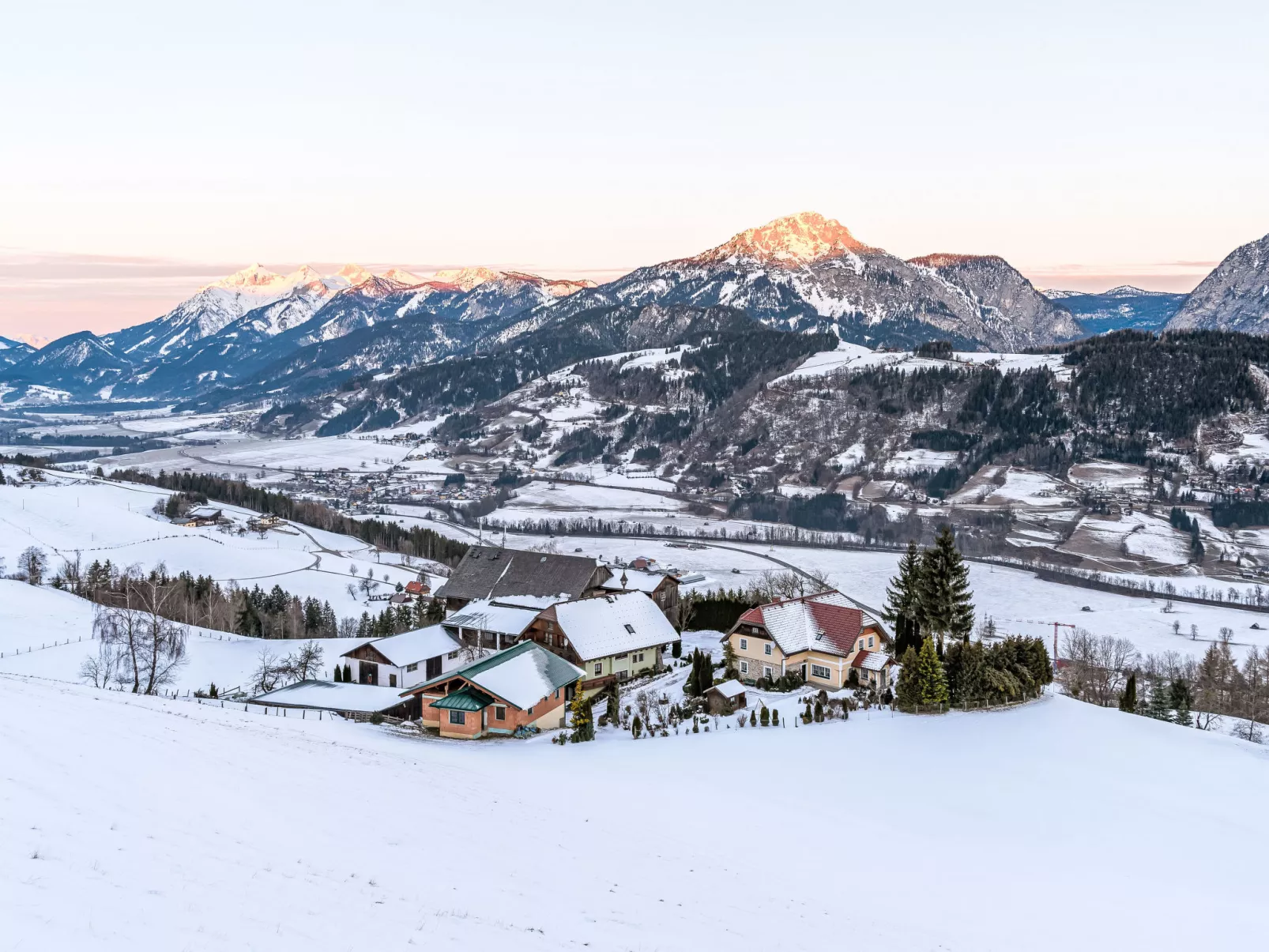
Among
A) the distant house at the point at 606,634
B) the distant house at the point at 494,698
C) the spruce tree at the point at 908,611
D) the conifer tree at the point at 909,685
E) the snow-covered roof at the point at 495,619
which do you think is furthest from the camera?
the snow-covered roof at the point at 495,619

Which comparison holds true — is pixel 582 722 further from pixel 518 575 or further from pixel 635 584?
pixel 635 584

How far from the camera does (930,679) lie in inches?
1321

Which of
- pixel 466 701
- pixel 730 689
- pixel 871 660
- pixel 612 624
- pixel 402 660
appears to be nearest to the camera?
pixel 466 701

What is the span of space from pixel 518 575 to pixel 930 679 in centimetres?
2698

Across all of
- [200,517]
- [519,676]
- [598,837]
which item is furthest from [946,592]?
[200,517]

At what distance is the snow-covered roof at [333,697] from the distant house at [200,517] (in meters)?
78.7

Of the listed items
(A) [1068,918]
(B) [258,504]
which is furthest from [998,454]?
(A) [1068,918]

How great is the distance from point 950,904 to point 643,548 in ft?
322

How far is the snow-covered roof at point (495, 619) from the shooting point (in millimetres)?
45594

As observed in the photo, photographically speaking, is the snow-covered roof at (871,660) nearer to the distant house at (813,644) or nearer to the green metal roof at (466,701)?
the distant house at (813,644)

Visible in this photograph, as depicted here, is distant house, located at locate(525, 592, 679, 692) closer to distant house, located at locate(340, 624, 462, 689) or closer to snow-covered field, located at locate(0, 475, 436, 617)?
distant house, located at locate(340, 624, 462, 689)

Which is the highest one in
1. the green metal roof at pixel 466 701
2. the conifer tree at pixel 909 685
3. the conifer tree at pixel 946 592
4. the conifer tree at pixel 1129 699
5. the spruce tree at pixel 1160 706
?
the conifer tree at pixel 946 592

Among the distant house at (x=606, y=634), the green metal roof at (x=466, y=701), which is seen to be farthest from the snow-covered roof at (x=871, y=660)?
the green metal roof at (x=466, y=701)

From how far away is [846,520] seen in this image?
138m
